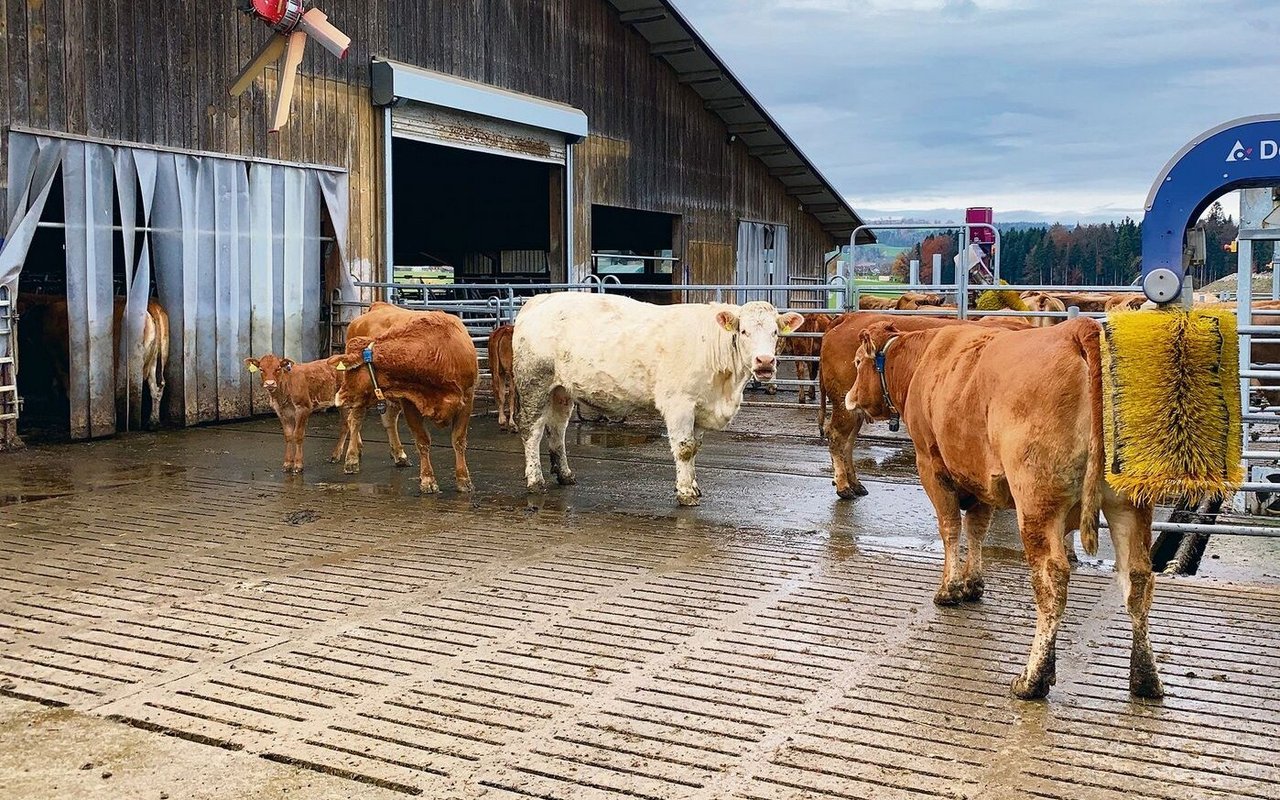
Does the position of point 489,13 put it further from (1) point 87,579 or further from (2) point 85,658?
(2) point 85,658

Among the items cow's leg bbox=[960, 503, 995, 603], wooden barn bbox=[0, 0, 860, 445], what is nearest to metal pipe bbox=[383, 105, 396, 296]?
wooden barn bbox=[0, 0, 860, 445]

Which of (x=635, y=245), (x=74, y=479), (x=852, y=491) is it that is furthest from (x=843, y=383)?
(x=635, y=245)

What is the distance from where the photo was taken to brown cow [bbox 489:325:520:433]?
13.4 meters

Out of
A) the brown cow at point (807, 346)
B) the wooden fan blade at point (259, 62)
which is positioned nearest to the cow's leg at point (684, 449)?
the brown cow at point (807, 346)

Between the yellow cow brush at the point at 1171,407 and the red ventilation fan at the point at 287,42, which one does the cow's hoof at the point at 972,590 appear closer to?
the yellow cow brush at the point at 1171,407

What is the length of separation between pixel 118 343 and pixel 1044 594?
11564 mm

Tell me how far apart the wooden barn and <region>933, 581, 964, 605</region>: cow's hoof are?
9.69 metres

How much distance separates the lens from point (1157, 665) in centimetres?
504

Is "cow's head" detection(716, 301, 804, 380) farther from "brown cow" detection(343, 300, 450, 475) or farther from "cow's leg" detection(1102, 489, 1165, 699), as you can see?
"cow's leg" detection(1102, 489, 1165, 699)

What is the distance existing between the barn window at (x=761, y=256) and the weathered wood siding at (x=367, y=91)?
43cm

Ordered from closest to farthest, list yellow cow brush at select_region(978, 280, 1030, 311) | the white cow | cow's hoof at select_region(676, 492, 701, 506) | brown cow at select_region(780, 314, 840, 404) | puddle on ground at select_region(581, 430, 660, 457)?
cow's hoof at select_region(676, 492, 701, 506), the white cow, puddle on ground at select_region(581, 430, 660, 457), yellow cow brush at select_region(978, 280, 1030, 311), brown cow at select_region(780, 314, 840, 404)

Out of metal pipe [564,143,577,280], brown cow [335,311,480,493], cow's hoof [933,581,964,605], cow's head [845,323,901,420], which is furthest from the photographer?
metal pipe [564,143,577,280]

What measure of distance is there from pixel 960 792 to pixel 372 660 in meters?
2.58

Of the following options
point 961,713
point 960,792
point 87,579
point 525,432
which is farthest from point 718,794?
point 525,432
